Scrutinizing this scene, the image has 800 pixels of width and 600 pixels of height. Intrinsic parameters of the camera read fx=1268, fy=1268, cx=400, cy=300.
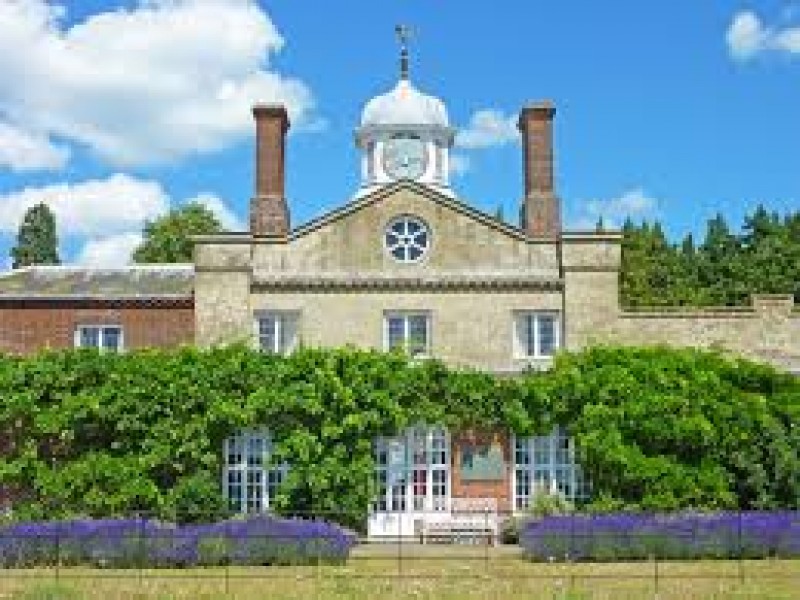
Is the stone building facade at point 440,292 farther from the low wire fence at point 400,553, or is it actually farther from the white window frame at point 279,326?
the low wire fence at point 400,553

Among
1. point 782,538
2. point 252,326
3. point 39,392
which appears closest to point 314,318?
point 252,326

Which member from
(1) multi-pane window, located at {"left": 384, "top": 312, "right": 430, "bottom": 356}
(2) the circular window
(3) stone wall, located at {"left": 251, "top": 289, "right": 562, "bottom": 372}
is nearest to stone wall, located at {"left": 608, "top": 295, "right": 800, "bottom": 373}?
(3) stone wall, located at {"left": 251, "top": 289, "right": 562, "bottom": 372}

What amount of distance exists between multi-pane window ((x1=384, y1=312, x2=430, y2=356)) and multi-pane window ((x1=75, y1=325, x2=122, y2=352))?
321 inches

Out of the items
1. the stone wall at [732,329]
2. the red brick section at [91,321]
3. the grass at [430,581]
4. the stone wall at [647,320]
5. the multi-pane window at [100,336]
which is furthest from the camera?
the multi-pane window at [100,336]

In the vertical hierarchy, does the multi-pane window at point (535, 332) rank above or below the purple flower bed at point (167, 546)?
above

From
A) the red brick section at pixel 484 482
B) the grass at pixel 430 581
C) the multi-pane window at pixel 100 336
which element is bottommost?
the grass at pixel 430 581

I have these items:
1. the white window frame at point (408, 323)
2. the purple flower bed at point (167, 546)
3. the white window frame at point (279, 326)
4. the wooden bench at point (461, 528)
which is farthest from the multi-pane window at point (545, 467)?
the purple flower bed at point (167, 546)

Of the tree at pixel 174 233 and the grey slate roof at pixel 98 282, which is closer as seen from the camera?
the grey slate roof at pixel 98 282

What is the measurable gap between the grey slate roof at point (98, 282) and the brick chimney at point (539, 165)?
10497 millimetres

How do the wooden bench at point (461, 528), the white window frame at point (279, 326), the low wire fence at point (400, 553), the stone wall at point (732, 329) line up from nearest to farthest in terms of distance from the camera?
1. the low wire fence at point (400, 553)
2. the wooden bench at point (461, 528)
3. the stone wall at point (732, 329)
4. the white window frame at point (279, 326)

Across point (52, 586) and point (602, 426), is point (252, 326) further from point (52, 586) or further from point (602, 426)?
point (52, 586)

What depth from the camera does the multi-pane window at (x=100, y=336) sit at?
37.9m

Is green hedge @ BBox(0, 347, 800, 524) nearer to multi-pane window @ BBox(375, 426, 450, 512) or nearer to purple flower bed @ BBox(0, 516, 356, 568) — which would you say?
multi-pane window @ BBox(375, 426, 450, 512)

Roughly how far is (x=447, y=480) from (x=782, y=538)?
32.0ft
